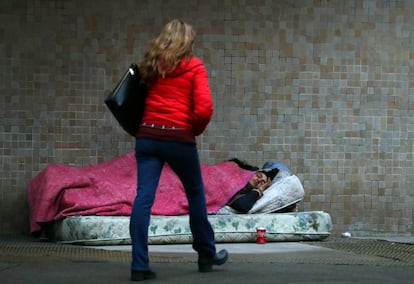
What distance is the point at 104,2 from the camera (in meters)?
9.34

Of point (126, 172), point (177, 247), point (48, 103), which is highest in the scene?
point (48, 103)

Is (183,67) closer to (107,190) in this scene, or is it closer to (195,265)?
(195,265)

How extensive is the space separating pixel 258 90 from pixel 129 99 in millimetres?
3602

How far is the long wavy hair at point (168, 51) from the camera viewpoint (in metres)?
5.98

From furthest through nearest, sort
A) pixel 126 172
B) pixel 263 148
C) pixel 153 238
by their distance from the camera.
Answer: pixel 263 148
pixel 126 172
pixel 153 238

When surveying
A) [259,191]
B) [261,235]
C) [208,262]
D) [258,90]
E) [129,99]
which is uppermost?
[258,90]

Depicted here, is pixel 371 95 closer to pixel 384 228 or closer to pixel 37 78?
pixel 384 228

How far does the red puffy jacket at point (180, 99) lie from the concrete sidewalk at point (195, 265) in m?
0.99

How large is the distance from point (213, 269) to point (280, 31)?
3712 mm

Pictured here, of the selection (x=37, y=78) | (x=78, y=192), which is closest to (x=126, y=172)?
(x=78, y=192)

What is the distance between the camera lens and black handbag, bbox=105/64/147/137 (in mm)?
6031

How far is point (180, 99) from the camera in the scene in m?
6.02

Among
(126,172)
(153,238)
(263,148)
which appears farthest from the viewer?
(263,148)

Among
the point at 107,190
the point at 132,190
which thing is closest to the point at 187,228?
the point at 132,190
